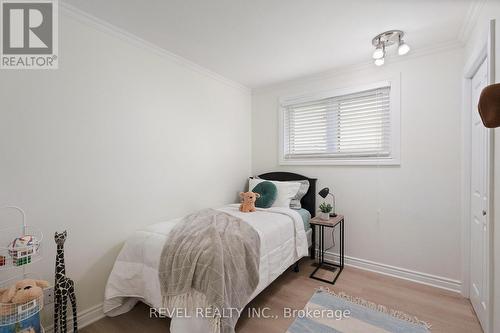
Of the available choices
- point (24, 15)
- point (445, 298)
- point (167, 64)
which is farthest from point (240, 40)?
point (445, 298)

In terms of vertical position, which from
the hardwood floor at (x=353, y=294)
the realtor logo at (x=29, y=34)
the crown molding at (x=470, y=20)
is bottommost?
the hardwood floor at (x=353, y=294)

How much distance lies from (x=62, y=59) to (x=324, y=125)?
283cm

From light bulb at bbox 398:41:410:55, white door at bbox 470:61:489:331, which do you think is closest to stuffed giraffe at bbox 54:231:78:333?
white door at bbox 470:61:489:331

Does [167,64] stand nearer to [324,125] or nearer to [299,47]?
[299,47]

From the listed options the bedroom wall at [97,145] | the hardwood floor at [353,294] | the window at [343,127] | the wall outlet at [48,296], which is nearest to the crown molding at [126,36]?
the bedroom wall at [97,145]

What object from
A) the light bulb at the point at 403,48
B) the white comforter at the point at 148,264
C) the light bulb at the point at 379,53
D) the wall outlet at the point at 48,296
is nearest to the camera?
the wall outlet at the point at 48,296

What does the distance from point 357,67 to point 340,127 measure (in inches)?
29.1

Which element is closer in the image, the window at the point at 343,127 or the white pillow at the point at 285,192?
the window at the point at 343,127

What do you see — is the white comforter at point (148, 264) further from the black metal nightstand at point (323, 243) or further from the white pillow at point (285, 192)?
the white pillow at point (285, 192)

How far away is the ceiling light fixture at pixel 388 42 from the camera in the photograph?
209 centimetres

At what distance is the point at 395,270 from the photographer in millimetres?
2518

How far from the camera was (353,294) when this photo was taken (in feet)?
7.17

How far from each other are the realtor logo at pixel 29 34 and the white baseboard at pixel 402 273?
11.5ft

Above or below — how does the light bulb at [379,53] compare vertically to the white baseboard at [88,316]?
above
